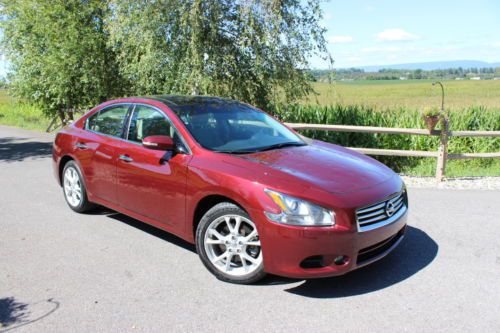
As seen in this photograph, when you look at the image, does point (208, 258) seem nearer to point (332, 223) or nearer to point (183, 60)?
point (332, 223)

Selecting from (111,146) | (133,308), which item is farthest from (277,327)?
(111,146)

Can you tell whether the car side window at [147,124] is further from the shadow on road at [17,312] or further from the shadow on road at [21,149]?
the shadow on road at [21,149]

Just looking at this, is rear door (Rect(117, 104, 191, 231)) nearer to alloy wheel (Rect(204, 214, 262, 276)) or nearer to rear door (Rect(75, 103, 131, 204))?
rear door (Rect(75, 103, 131, 204))

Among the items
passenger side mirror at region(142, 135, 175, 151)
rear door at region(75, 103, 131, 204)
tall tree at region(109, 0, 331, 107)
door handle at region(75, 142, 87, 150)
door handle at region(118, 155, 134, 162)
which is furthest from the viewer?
tall tree at region(109, 0, 331, 107)

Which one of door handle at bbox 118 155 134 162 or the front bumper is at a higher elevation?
door handle at bbox 118 155 134 162

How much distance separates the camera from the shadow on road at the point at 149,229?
494cm

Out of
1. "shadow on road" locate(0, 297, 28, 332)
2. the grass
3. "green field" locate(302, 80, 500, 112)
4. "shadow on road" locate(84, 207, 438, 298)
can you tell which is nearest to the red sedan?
"shadow on road" locate(84, 207, 438, 298)

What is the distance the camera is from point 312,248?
351 cm

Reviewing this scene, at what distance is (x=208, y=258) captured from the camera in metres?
4.08

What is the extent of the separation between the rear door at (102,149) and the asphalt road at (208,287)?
52 centimetres

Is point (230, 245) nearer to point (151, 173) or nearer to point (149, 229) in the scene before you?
point (151, 173)

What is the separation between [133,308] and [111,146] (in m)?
2.23

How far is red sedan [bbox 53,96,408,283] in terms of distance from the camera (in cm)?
356

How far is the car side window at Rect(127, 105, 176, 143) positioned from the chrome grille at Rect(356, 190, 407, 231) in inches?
80.0
